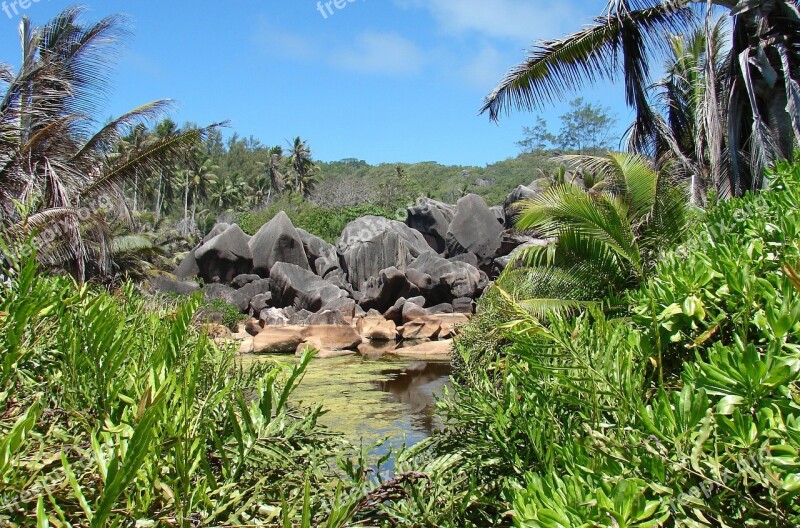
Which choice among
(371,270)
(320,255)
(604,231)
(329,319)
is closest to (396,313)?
(371,270)

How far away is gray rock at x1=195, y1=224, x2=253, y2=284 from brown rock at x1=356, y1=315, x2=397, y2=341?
9.23 m

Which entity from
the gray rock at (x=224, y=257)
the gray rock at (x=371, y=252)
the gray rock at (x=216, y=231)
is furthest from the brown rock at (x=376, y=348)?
the gray rock at (x=216, y=231)

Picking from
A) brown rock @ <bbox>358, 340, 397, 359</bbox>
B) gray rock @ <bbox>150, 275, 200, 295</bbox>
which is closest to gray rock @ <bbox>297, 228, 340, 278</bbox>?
gray rock @ <bbox>150, 275, 200, 295</bbox>

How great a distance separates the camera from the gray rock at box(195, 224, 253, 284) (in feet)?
104

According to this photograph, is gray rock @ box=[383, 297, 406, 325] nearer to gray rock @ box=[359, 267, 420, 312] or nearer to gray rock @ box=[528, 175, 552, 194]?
gray rock @ box=[359, 267, 420, 312]

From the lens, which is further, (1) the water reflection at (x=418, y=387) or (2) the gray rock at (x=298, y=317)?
(2) the gray rock at (x=298, y=317)

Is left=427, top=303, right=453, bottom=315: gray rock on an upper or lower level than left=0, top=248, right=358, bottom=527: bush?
lower

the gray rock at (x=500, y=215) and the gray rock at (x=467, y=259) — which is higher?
the gray rock at (x=500, y=215)

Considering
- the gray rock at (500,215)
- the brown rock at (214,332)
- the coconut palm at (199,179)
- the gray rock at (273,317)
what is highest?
the coconut palm at (199,179)

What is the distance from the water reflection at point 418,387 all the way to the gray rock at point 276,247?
642 inches

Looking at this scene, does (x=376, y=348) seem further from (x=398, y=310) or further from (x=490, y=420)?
(x=490, y=420)

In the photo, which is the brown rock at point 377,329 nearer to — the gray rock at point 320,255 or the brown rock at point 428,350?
the brown rock at point 428,350

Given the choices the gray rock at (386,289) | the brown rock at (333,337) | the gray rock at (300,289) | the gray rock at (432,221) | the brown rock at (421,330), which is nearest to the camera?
the brown rock at (333,337)

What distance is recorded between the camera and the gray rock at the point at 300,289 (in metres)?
28.2
